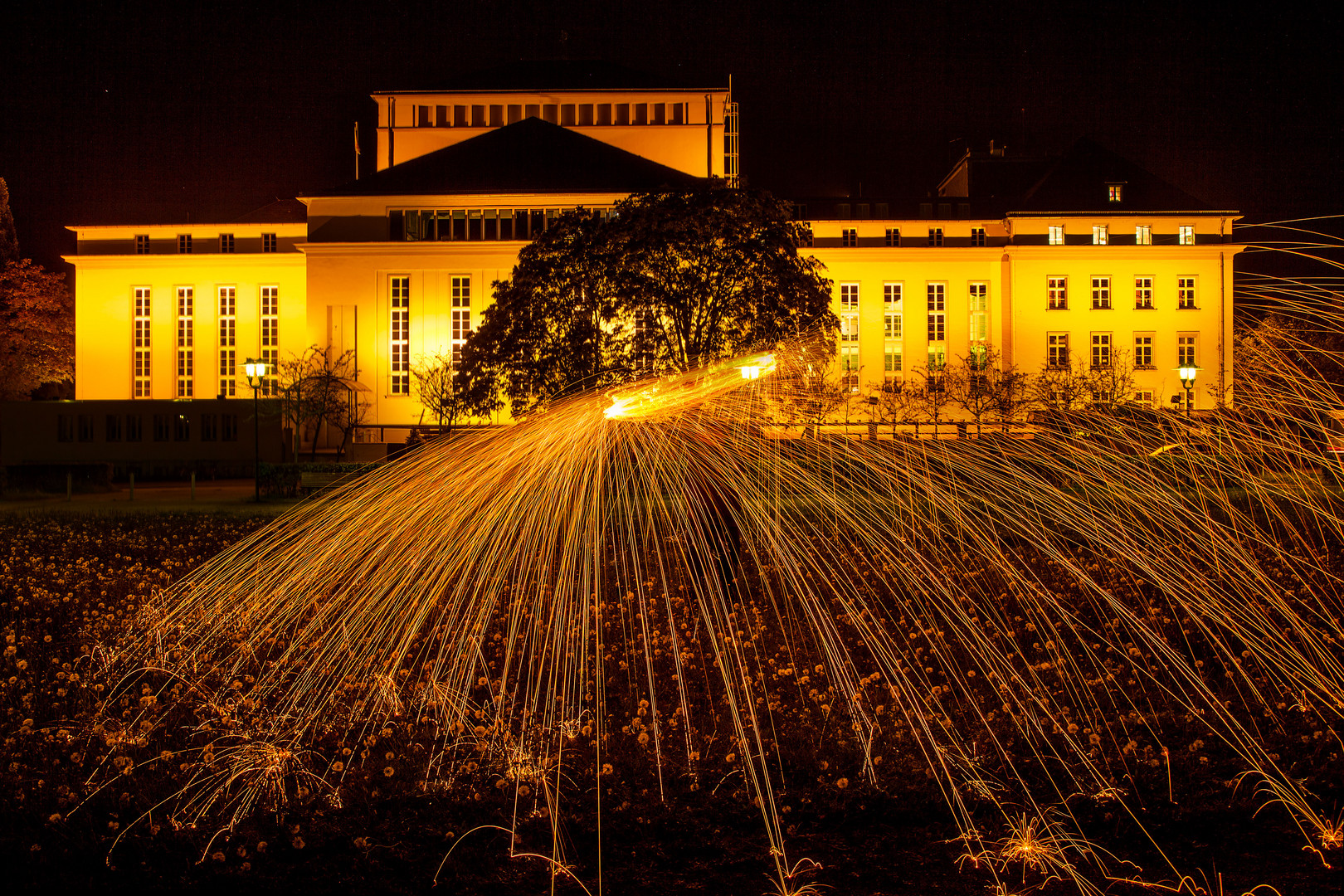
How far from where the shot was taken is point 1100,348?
63.4 meters

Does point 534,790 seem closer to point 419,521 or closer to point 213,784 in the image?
point 213,784

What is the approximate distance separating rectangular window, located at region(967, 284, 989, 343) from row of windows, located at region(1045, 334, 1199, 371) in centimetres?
380

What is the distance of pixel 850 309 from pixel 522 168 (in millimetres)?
22340

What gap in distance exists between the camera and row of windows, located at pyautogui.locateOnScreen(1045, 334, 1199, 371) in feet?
208

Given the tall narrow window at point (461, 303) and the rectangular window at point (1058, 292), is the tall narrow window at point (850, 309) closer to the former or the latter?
the rectangular window at point (1058, 292)

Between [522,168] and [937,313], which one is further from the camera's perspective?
[937,313]

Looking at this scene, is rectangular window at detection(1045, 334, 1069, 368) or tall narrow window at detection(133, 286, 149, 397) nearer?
rectangular window at detection(1045, 334, 1069, 368)

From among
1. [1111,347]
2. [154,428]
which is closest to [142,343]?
[154,428]

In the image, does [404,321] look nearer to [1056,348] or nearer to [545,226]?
[545,226]

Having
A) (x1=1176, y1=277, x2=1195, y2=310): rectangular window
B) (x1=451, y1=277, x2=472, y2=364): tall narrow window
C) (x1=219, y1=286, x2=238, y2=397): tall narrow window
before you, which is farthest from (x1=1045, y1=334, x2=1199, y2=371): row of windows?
(x1=219, y1=286, x2=238, y2=397): tall narrow window

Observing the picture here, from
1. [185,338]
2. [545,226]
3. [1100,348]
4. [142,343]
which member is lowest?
[1100,348]

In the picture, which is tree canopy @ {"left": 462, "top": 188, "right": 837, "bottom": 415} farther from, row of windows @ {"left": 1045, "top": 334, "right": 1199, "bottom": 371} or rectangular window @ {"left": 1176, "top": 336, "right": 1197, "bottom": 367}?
rectangular window @ {"left": 1176, "top": 336, "right": 1197, "bottom": 367}

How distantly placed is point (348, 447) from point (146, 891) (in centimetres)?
4705

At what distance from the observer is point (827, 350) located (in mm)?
15977
